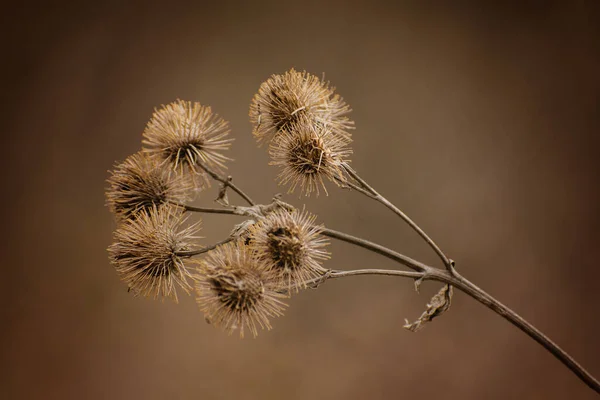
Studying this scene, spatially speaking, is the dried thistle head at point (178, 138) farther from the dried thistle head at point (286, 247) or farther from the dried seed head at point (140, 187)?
the dried thistle head at point (286, 247)

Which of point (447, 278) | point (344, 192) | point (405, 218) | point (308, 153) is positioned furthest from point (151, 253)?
point (344, 192)

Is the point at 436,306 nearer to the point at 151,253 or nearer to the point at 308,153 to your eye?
the point at 308,153

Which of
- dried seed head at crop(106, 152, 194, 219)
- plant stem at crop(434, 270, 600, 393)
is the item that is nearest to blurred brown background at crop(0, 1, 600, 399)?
plant stem at crop(434, 270, 600, 393)

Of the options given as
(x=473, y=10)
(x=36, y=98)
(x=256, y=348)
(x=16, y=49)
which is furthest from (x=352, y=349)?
(x=16, y=49)

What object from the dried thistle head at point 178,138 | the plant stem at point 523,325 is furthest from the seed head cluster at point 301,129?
the plant stem at point 523,325

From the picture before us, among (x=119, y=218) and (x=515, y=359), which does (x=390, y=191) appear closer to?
(x=515, y=359)

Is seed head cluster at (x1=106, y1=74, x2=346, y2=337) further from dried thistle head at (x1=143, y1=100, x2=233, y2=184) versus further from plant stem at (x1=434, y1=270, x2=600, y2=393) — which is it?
plant stem at (x1=434, y1=270, x2=600, y2=393)

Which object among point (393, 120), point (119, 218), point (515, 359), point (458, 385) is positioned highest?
point (393, 120)
